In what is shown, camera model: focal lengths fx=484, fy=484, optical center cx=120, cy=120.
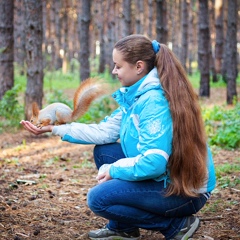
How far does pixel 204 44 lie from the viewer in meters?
13.7

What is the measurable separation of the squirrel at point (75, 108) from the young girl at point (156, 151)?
32cm

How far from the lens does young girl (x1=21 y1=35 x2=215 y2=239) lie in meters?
2.87

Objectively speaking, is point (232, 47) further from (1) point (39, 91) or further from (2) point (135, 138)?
(2) point (135, 138)

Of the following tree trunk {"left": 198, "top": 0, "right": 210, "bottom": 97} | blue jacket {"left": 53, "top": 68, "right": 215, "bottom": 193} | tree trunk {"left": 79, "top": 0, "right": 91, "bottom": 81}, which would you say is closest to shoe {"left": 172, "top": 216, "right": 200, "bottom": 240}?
blue jacket {"left": 53, "top": 68, "right": 215, "bottom": 193}

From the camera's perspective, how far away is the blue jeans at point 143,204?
3.00 metres

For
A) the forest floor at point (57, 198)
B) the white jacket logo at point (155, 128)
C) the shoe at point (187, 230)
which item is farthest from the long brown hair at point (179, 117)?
the forest floor at point (57, 198)

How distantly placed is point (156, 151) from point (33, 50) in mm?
5471

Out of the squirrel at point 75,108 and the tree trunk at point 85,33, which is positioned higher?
the tree trunk at point 85,33

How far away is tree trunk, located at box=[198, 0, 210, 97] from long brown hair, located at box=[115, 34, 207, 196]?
10.7 m

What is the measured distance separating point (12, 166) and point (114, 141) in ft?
9.13

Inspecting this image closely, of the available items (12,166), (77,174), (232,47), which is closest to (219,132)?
(77,174)

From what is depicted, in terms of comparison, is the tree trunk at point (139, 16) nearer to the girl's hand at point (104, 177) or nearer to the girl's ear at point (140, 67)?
the girl's ear at point (140, 67)

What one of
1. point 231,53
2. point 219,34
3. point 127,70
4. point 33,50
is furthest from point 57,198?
point 219,34

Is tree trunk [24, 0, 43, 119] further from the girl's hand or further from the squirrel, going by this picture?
the girl's hand
